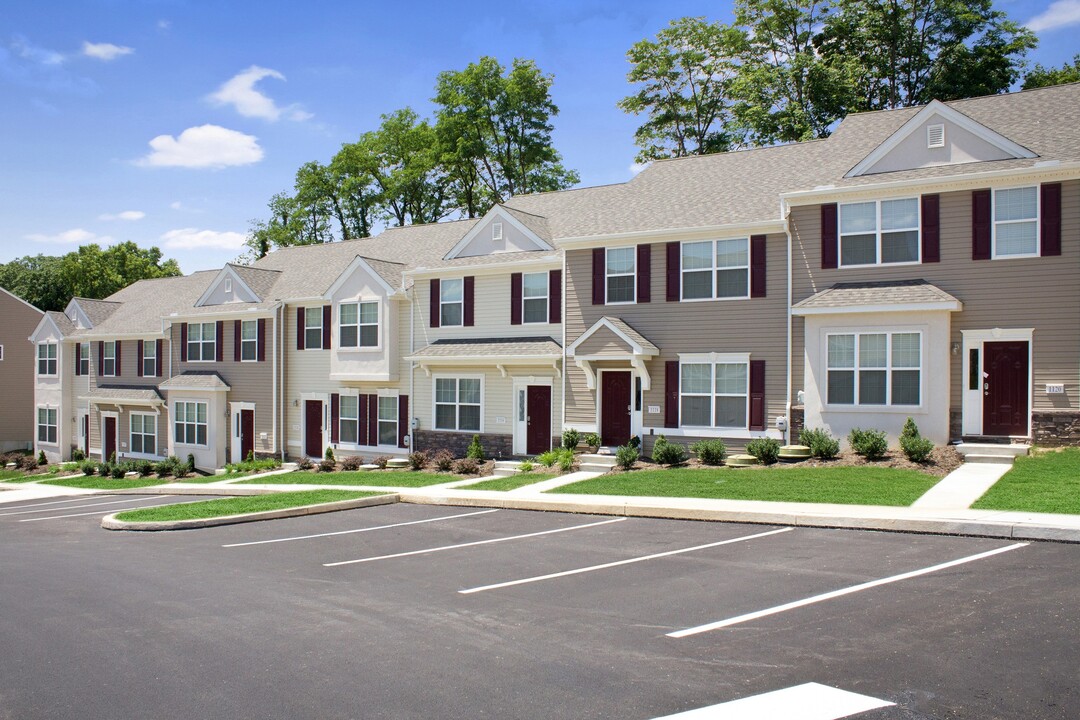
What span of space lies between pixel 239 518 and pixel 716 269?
43.6 feet

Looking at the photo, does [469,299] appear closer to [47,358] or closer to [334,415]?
[334,415]

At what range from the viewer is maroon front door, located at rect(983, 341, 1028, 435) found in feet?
59.4

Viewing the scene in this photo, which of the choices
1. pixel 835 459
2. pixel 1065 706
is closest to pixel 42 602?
pixel 1065 706

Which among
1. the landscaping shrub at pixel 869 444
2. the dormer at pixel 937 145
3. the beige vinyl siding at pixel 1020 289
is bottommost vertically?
the landscaping shrub at pixel 869 444

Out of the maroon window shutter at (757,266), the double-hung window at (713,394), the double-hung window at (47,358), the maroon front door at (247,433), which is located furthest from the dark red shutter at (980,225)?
the double-hung window at (47,358)

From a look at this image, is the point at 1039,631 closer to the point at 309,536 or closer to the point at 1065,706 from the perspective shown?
the point at 1065,706

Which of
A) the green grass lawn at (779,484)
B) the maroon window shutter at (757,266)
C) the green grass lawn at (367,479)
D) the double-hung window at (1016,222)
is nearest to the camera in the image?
the green grass lawn at (779,484)

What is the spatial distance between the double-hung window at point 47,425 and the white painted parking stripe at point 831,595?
42337 mm

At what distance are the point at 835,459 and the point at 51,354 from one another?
3898 centimetres

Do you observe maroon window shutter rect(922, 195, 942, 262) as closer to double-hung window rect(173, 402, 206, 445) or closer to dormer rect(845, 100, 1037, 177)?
dormer rect(845, 100, 1037, 177)

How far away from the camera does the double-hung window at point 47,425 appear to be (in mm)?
41281

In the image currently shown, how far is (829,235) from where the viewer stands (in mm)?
20203

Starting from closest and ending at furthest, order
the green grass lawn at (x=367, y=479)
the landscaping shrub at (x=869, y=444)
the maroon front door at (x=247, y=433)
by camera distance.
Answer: the landscaping shrub at (x=869, y=444) < the green grass lawn at (x=367, y=479) < the maroon front door at (x=247, y=433)

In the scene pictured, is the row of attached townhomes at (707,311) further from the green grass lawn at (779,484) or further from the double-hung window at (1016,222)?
the green grass lawn at (779,484)
